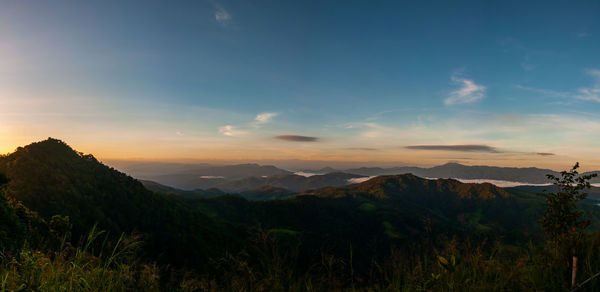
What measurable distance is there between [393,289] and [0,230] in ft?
49.8

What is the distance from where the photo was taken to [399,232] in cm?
19925

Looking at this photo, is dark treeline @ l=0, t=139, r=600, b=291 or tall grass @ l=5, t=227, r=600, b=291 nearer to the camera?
tall grass @ l=5, t=227, r=600, b=291

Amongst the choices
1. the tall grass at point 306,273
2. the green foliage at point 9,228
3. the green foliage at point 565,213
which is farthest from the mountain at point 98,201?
the green foliage at point 565,213

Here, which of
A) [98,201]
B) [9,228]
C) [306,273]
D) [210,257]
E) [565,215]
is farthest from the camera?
[98,201]

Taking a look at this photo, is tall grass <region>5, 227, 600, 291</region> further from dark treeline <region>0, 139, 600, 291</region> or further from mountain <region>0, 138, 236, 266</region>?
mountain <region>0, 138, 236, 266</region>

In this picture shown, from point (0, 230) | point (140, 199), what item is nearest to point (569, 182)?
point (0, 230)

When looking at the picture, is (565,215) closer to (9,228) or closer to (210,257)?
(9,228)

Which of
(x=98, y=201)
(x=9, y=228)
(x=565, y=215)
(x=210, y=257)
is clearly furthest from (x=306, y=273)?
(x=98, y=201)

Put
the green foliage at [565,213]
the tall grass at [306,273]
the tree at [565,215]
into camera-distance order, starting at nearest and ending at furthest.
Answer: the tall grass at [306,273], the tree at [565,215], the green foliage at [565,213]

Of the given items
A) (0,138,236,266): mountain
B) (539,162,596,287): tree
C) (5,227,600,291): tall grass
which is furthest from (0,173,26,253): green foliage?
(0,138,236,266): mountain

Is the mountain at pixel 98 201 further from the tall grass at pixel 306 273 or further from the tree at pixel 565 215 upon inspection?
the tree at pixel 565 215

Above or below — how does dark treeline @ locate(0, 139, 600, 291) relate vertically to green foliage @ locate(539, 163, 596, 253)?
below

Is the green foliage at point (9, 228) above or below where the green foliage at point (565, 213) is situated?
below

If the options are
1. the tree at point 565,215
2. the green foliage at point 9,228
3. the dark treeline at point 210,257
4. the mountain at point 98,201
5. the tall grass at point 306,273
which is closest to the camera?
the tall grass at point 306,273
